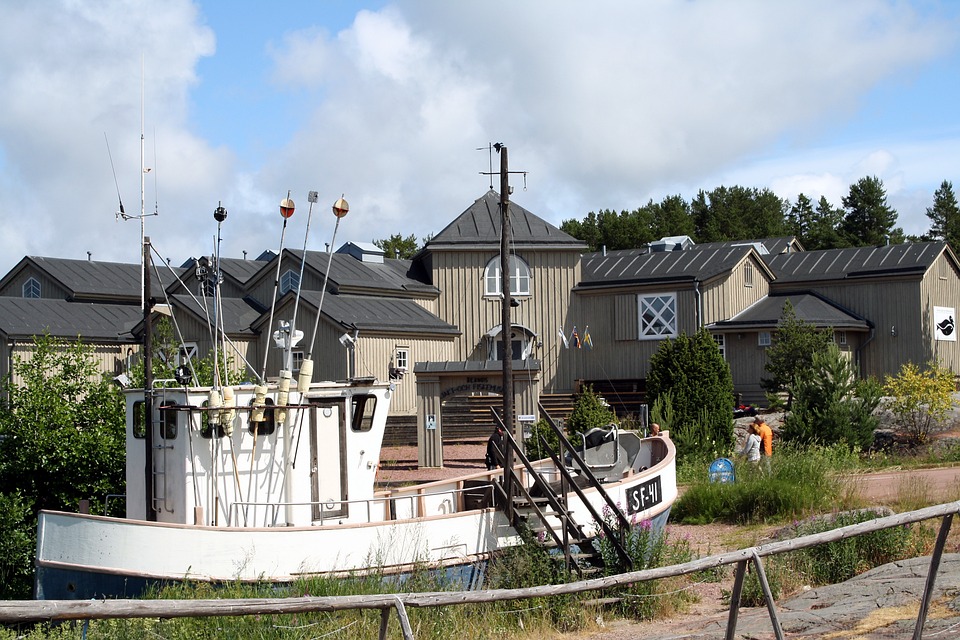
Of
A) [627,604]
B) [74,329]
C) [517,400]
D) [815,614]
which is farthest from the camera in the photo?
[74,329]

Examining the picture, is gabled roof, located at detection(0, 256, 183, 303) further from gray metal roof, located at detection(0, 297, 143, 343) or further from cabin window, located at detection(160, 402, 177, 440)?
cabin window, located at detection(160, 402, 177, 440)

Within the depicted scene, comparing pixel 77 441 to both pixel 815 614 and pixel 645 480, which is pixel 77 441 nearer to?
pixel 645 480

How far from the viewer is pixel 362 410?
1445 cm

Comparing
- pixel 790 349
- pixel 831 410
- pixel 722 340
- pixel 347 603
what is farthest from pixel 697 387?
pixel 347 603

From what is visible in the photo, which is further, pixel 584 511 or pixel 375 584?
pixel 584 511

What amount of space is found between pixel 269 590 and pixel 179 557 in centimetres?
127

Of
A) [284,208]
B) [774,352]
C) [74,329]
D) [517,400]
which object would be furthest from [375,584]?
[74,329]

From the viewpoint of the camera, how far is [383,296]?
3731 centimetres

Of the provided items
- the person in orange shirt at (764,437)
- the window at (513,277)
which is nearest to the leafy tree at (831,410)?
the person in orange shirt at (764,437)

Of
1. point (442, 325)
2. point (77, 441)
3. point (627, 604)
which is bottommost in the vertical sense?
point (627, 604)

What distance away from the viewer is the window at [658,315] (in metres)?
36.1

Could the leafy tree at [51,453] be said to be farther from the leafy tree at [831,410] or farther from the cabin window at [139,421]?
the leafy tree at [831,410]

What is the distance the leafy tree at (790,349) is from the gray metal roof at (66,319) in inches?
879

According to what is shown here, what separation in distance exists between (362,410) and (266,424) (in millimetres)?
1314
